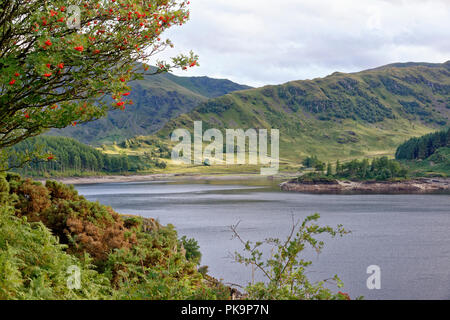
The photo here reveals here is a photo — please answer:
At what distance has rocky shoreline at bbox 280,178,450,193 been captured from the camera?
181 metres

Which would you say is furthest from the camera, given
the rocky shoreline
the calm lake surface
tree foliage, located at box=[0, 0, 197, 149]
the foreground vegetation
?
the rocky shoreline

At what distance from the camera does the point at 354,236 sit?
74000mm

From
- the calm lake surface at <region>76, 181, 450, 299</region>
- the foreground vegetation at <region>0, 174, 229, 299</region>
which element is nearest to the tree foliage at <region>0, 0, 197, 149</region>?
the foreground vegetation at <region>0, 174, 229, 299</region>

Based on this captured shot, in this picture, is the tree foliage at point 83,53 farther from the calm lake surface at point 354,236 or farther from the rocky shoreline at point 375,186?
the rocky shoreline at point 375,186

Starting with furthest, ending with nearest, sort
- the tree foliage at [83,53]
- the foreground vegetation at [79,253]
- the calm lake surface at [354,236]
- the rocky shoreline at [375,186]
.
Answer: the rocky shoreline at [375,186]
the calm lake surface at [354,236]
the tree foliage at [83,53]
the foreground vegetation at [79,253]

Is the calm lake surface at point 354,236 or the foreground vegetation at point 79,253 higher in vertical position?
the foreground vegetation at point 79,253

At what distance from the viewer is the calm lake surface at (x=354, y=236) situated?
156 feet

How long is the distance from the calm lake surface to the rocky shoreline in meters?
49.5

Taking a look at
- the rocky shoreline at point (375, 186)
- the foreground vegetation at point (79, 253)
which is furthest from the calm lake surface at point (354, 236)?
the rocky shoreline at point (375, 186)

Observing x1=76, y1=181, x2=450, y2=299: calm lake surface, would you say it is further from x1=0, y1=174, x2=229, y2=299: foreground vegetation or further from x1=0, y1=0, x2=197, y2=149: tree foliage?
x1=0, y1=0, x2=197, y2=149: tree foliage

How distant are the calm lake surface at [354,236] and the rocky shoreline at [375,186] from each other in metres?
49.5

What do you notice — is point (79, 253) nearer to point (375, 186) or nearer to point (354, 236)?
point (354, 236)

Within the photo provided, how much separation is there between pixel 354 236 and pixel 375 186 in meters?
120
